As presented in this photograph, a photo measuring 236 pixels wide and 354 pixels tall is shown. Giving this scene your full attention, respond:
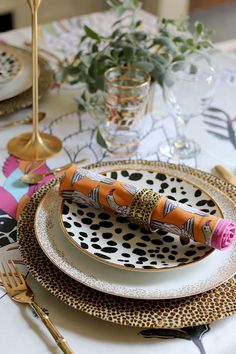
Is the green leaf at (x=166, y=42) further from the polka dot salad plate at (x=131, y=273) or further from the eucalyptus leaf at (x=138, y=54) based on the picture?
the polka dot salad plate at (x=131, y=273)

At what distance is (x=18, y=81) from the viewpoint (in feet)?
4.00

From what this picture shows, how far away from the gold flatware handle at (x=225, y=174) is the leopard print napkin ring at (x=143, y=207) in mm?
223

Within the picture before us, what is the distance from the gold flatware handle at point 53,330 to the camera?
70 cm

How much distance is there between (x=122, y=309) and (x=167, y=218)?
5.7 inches

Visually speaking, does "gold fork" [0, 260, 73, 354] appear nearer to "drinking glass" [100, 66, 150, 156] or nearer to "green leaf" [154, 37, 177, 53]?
"drinking glass" [100, 66, 150, 156]

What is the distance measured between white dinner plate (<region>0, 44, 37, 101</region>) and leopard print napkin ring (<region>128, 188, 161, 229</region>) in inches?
17.7

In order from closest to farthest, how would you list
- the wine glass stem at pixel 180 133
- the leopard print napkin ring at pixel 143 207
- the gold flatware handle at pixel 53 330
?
the gold flatware handle at pixel 53 330
the leopard print napkin ring at pixel 143 207
the wine glass stem at pixel 180 133

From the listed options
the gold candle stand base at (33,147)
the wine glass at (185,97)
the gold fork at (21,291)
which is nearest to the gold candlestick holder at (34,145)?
the gold candle stand base at (33,147)

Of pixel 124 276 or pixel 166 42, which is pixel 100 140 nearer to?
pixel 166 42

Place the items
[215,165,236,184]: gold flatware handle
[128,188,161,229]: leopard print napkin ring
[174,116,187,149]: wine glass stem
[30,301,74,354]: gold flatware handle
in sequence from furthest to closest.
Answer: [174,116,187,149]: wine glass stem
[215,165,236,184]: gold flatware handle
[128,188,161,229]: leopard print napkin ring
[30,301,74,354]: gold flatware handle

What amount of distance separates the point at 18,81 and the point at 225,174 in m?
0.47

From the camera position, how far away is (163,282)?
2.48 ft

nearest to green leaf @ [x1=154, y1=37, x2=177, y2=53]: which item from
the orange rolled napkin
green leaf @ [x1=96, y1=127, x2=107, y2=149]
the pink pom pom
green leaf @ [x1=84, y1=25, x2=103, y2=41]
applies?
green leaf @ [x1=84, y1=25, x2=103, y2=41]

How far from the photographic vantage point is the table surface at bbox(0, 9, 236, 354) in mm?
723
